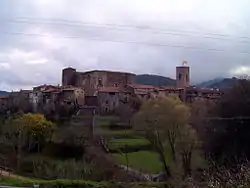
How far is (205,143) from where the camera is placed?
24750 mm

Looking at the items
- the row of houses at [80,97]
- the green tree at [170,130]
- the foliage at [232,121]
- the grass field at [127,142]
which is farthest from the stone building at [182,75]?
the green tree at [170,130]

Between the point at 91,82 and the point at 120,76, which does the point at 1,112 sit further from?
the point at 120,76

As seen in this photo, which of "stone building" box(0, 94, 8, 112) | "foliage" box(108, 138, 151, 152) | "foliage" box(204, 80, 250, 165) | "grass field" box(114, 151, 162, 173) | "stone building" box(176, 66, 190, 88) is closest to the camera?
"grass field" box(114, 151, 162, 173)

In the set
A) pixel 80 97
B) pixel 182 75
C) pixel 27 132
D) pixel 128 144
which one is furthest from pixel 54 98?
pixel 182 75

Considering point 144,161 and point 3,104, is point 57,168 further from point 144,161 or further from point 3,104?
point 3,104

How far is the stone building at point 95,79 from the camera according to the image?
5832 centimetres

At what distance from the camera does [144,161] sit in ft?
84.0

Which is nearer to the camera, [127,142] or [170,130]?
[170,130]

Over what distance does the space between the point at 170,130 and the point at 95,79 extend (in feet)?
118

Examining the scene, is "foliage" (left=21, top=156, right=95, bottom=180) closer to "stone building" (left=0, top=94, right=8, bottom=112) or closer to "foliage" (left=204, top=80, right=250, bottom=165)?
"foliage" (left=204, top=80, right=250, bottom=165)

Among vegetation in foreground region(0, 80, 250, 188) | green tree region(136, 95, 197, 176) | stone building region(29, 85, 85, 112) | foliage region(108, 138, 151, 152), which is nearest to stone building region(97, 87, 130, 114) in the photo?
stone building region(29, 85, 85, 112)

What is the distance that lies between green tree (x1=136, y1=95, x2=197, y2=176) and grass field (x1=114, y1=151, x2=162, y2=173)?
0.64m

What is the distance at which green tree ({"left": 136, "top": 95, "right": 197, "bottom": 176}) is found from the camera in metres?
23.8

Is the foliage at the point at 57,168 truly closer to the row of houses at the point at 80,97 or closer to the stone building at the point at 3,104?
the stone building at the point at 3,104
